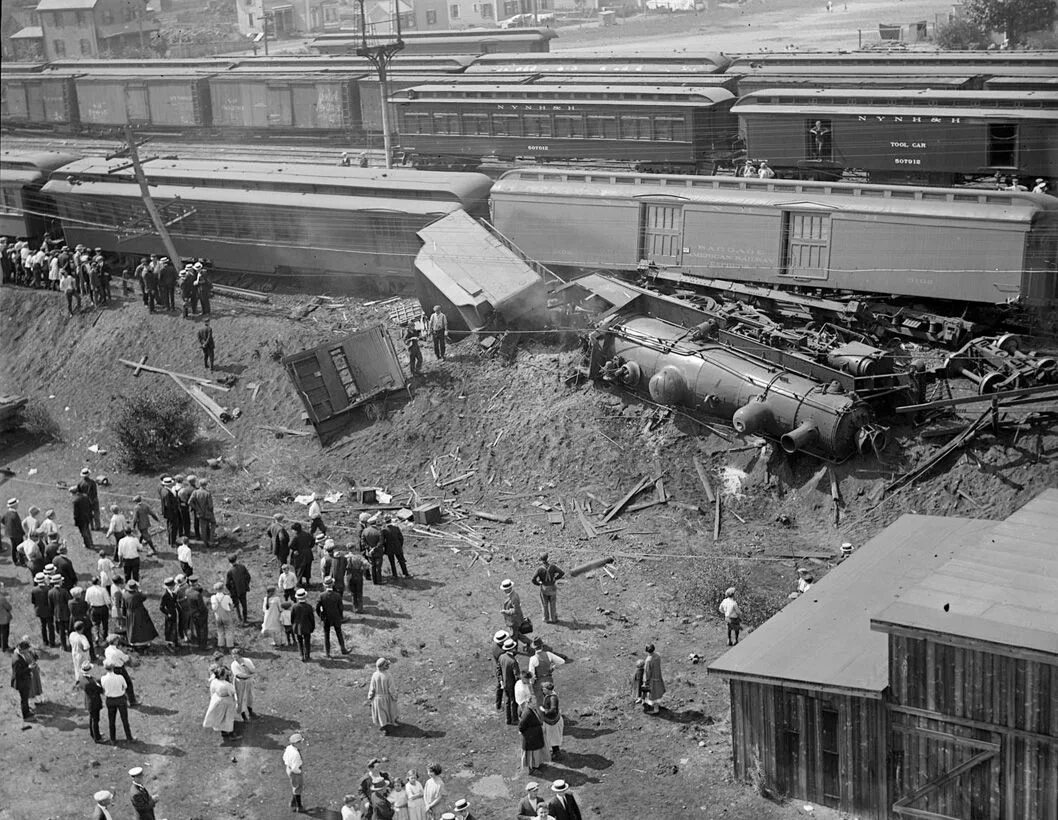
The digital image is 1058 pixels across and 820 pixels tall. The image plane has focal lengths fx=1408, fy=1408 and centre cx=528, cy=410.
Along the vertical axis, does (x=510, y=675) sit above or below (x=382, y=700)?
above

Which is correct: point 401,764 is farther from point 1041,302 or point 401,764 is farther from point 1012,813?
point 1041,302

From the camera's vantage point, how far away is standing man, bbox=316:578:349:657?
72.5 ft

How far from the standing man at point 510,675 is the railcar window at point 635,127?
26.6 m

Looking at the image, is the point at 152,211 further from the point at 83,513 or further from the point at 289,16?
the point at 289,16

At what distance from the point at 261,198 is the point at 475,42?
3025 cm

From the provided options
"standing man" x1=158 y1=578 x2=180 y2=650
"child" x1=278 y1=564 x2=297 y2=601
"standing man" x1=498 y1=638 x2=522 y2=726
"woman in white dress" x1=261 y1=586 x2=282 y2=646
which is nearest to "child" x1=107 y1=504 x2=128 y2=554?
"standing man" x1=158 y1=578 x2=180 y2=650

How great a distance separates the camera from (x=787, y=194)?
106 ft

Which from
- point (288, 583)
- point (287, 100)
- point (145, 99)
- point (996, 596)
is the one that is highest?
point (145, 99)

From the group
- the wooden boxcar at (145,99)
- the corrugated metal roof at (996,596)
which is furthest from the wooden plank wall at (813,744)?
the wooden boxcar at (145,99)

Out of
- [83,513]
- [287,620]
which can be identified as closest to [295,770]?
[287,620]

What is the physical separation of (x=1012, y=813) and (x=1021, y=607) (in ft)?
7.50

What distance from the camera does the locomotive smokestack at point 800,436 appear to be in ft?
82.8

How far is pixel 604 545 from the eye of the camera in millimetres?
25875

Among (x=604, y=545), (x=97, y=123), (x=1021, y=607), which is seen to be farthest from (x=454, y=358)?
(x=97, y=123)
